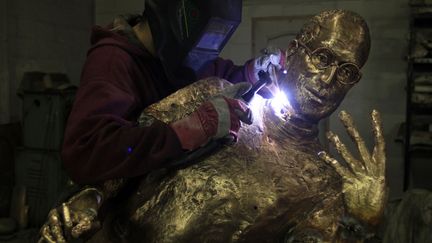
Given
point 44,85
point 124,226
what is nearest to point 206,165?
point 124,226

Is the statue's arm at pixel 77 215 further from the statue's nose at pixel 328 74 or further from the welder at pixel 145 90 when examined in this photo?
the statue's nose at pixel 328 74

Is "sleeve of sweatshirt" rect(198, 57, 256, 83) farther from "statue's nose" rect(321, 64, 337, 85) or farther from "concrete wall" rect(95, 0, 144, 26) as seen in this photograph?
"concrete wall" rect(95, 0, 144, 26)

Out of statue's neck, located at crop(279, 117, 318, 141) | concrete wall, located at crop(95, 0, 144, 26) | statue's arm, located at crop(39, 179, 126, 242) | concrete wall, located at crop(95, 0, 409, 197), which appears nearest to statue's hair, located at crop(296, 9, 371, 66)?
statue's neck, located at crop(279, 117, 318, 141)

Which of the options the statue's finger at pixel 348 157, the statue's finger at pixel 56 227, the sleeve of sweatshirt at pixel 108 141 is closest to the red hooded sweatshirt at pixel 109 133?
the sleeve of sweatshirt at pixel 108 141

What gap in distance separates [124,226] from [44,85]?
3.40 metres

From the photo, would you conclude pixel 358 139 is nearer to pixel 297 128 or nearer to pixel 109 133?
pixel 297 128

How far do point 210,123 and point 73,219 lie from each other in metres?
0.42

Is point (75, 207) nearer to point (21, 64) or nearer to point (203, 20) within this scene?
point (203, 20)

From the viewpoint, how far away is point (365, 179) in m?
1.33

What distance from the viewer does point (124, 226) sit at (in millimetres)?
1387

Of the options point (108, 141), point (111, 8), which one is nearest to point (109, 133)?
point (108, 141)

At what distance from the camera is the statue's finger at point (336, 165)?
4.44ft

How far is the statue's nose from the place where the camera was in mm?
1360

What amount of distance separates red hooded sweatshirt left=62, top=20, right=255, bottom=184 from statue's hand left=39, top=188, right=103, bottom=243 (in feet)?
0.17
